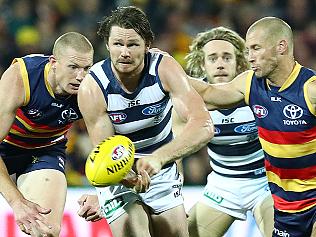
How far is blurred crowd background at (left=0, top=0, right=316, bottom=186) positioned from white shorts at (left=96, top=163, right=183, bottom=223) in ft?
16.5

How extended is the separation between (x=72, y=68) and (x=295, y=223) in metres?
1.92

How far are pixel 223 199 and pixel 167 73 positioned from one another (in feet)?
5.70

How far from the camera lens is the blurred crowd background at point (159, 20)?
1094 cm

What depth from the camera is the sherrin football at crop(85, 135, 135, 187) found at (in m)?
4.68

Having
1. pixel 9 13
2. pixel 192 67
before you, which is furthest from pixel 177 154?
pixel 9 13

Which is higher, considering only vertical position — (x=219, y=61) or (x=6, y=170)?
(x=219, y=61)

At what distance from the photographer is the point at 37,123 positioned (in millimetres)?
6184

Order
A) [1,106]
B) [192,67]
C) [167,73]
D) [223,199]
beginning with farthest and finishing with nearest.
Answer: [192,67] → [223,199] → [1,106] → [167,73]

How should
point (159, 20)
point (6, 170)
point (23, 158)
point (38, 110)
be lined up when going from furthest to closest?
1. point (159, 20)
2. point (23, 158)
3. point (38, 110)
4. point (6, 170)

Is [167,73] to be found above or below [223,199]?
above

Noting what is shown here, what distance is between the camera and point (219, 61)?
687 centimetres

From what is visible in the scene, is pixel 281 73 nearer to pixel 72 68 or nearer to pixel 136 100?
pixel 136 100

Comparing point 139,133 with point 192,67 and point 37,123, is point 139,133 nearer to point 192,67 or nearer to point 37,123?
point 37,123

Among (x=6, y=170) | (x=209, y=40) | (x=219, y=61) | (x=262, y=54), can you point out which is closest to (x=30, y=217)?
(x=6, y=170)
